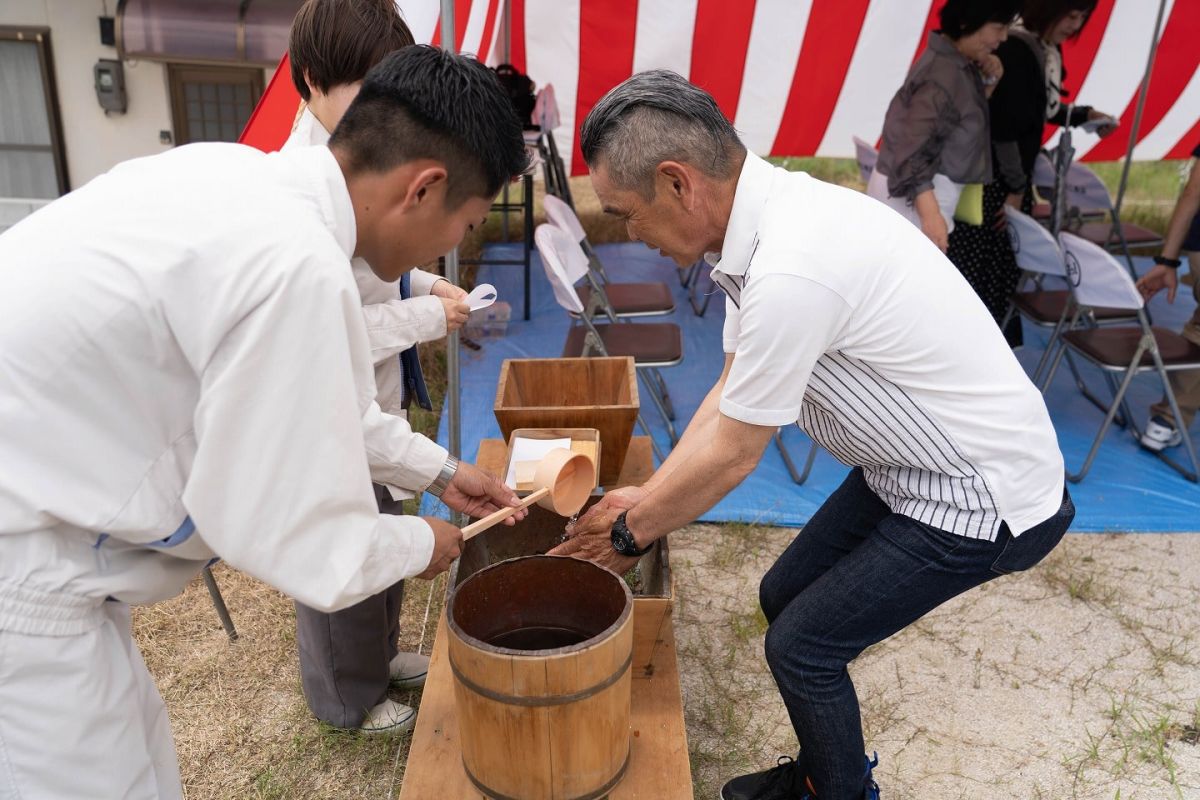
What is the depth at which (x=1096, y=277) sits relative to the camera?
332 centimetres

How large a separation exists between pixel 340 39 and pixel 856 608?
1.44 m

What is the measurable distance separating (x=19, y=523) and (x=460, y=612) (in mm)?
576

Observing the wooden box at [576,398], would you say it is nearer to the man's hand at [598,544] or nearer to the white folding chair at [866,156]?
the man's hand at [598,544]

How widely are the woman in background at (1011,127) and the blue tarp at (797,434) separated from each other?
2.36 ft

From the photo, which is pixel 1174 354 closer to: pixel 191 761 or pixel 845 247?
pixel 845 247

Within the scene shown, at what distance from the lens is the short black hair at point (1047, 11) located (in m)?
3.76

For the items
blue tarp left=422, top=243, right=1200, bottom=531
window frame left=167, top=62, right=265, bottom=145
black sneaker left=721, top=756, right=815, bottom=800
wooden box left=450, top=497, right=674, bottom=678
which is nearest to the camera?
wooden box left=450, top=497, right=674, bottom=678

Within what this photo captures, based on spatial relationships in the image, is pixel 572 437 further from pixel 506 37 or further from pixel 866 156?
pixel 506 37

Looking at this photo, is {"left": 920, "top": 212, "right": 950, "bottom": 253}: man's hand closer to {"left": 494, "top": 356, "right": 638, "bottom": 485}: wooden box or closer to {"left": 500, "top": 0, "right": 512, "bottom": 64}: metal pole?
{"left": 494, "top": 356, "right": 638, "bottom": 485}: wooden box

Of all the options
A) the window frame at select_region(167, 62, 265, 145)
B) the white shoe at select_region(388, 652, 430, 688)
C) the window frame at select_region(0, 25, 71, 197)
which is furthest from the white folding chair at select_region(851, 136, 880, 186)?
the window frame at select_region(0, 25, 71, 197)

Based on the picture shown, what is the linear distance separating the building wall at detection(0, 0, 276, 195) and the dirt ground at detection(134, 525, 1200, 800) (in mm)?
4985

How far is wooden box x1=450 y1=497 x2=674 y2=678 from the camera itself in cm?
149

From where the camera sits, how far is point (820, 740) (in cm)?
160

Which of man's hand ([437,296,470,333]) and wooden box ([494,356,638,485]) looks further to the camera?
wooden box ([494,356,638,485])
